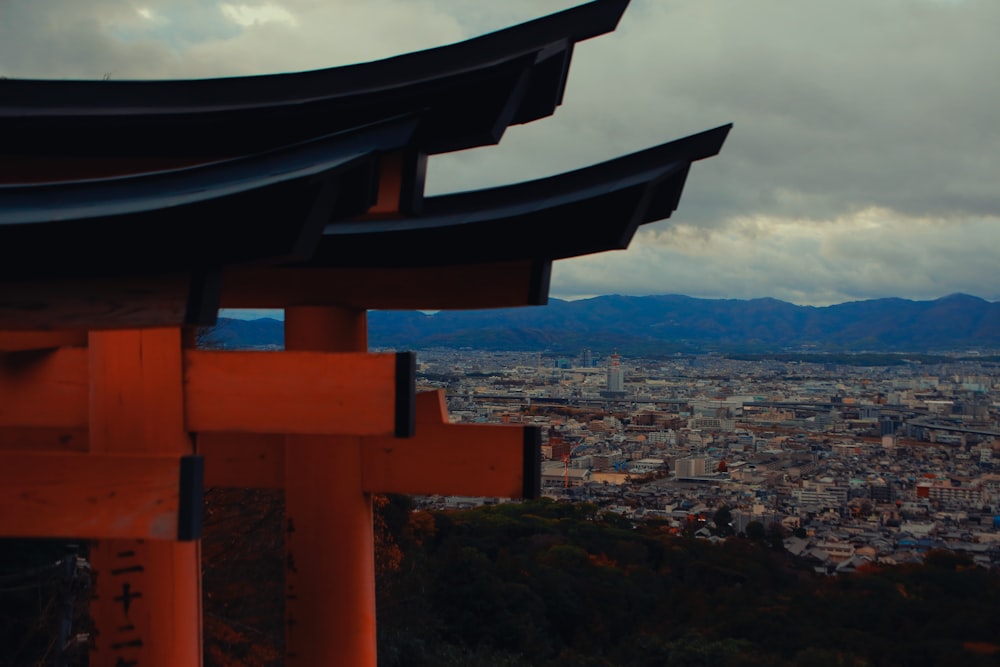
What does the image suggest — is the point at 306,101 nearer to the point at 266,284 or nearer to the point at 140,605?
the point at 266,284

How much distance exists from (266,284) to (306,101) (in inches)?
27.3

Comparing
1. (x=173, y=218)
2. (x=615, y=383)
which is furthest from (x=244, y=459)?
(x=615, y=383)

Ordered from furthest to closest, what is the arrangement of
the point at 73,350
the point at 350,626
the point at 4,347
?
the point at 350,626, the point at 73,350, the point at 4,347

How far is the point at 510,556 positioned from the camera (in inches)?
424

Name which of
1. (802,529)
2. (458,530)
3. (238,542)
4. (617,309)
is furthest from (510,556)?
(617,309)

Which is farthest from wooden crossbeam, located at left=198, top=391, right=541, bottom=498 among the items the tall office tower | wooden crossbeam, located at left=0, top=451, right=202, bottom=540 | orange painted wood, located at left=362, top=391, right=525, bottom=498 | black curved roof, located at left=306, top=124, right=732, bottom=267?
the tall office tower

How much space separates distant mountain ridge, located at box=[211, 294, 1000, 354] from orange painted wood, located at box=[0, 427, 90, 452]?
72.1 m

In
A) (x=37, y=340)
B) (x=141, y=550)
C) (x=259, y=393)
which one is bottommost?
(x=141, y=550)

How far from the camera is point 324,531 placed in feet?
9.68

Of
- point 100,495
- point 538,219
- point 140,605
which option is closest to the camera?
point 100,495

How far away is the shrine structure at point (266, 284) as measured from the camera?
5.24 feet

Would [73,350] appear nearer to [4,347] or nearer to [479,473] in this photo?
[4,347]

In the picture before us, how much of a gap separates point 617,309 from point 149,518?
11942cm

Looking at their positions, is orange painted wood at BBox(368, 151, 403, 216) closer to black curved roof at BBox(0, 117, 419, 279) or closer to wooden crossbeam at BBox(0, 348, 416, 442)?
wooden crossbeam at BBox(0, 348, 416, 442)
